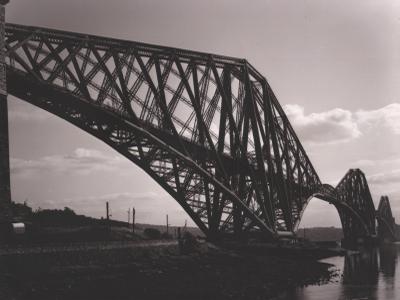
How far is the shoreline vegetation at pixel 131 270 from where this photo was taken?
20328mm

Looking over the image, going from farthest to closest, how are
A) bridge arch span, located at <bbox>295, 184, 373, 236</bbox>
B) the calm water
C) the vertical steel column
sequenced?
bridge arch span, located at <bbox>295, 184, 373, 236</bbox>, the calm water, the vertical steel column

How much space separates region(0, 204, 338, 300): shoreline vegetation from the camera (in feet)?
66.7

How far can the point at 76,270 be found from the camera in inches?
870

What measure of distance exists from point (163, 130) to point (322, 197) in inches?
1957

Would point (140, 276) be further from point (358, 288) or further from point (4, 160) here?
point (358, 288)

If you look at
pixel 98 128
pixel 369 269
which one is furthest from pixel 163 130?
pixel 369 269

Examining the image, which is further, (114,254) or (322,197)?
(322,197)

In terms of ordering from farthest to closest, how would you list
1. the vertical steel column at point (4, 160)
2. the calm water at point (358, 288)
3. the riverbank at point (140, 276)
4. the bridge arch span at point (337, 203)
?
the bridge arch span at point (337, 203), the calm water at point (358, 288), the vertical steel column at point (4, 160), the riverbank at point (140, 276)

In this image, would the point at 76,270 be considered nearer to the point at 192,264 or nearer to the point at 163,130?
the point at 192,264

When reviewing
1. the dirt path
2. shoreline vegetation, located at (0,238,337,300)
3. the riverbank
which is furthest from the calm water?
the dirt path

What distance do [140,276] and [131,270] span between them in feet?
3.69

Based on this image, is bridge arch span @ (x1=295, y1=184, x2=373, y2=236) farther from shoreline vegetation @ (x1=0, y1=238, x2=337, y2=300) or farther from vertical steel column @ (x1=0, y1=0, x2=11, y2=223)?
vertical steel column @ (x1=0, y1=0, x2=11, y2=223)

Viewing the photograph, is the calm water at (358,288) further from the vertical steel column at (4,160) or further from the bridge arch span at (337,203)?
the bridge arch span at (337,203)

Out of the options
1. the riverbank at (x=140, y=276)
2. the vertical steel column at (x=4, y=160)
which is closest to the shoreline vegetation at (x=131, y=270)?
the riverbank at (x=140, y=276)
